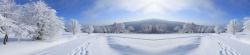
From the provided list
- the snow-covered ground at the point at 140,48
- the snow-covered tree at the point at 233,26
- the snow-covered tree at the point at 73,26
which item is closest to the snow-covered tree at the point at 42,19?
the snow-covered ground at the point at 140,48

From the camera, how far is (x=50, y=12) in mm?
23812

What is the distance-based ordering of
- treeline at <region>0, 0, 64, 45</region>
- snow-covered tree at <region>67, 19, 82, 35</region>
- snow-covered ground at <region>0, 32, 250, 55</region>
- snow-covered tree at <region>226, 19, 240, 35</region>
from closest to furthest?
snow-covered ground at <region>0, 32, 250, 55</region>
treeline at <region>0, 0, 64, 45</region>
snow-covered tree at <region>226, 19, 240, 35</region>
snow-covered tree at <region>67, 19, 82, 35</region>

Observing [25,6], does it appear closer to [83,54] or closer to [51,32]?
[51,32]

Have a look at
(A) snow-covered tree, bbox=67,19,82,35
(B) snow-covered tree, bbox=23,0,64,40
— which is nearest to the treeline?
(B) snow-covered tree, bbox=23,0,64,40

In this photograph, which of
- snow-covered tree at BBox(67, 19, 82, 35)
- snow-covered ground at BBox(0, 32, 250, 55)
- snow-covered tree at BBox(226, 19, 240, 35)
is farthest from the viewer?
snow-covered tree at BBox(67, 19, 82, 35)

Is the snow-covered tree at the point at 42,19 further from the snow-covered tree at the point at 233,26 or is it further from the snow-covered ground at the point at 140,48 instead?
the snow-covered tree at the point at 233,26

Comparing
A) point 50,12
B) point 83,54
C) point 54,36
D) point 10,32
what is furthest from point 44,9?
point 83,54

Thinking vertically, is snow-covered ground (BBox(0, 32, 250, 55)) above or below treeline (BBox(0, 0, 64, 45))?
below

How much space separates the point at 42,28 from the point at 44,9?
106 inches

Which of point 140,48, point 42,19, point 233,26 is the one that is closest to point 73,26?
point 42,19

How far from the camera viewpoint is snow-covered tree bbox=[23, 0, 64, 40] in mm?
22547

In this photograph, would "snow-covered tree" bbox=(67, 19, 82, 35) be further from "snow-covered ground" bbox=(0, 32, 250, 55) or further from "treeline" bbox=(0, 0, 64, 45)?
"snow-covered ground" bbox=(0, 32, 250, 55)

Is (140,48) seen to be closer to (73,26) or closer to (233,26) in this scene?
(73,26)

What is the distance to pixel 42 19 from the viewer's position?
22.9 meters
